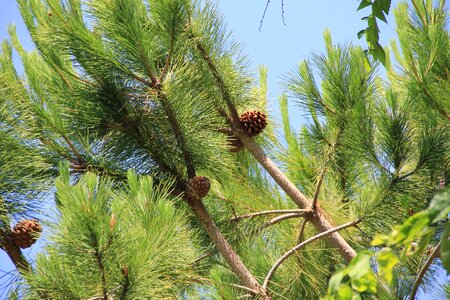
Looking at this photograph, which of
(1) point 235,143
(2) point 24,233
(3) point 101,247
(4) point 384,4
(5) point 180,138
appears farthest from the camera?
(1) point 235,143

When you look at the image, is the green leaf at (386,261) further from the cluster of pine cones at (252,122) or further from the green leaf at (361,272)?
the cluster of pine cones at (252,122)

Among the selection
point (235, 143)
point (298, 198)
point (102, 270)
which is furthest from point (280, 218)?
point (102, 270)

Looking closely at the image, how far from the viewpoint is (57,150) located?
6.17ft

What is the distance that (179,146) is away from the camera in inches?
73.2

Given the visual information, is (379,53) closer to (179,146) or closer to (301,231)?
(179,146)

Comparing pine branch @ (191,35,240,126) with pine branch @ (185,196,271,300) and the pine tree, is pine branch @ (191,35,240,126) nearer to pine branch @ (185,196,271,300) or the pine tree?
the pine tree

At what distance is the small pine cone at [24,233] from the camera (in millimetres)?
1733

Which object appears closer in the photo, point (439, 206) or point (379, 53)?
point (439, 206)

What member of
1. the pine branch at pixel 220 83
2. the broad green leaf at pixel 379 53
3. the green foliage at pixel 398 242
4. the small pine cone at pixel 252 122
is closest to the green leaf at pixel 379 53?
the broad green leaf at pixel 379 53

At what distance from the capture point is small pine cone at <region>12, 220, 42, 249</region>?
5.69 ft

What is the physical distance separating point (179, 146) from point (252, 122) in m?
0.43

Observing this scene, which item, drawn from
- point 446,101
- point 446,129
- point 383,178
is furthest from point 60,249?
point 446,101

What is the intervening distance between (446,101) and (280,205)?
2.13 ft

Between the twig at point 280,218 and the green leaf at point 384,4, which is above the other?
the green leaf at point 384,4
